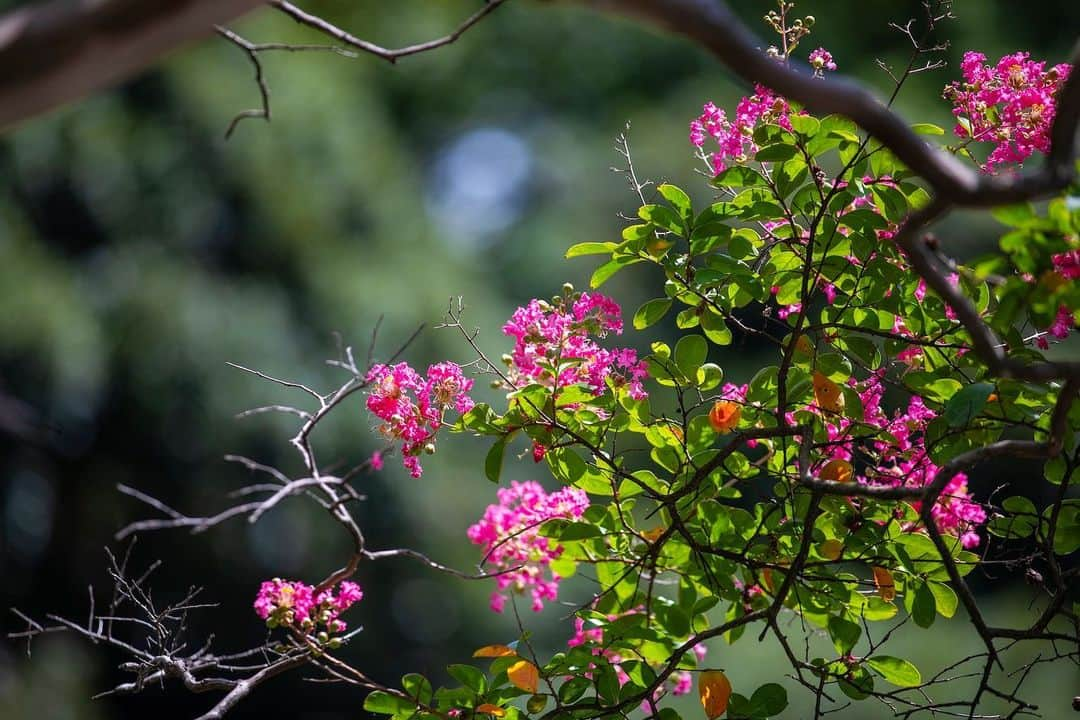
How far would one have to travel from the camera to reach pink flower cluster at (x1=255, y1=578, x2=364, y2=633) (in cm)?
130

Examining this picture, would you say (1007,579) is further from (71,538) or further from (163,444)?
(71,538)

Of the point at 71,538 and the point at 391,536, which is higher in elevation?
the point at 391,536

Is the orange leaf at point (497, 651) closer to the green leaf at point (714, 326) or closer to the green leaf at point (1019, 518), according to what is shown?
the green leaf at point (714, 326)

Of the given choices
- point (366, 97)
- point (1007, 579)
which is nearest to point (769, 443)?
point (1007, 579)

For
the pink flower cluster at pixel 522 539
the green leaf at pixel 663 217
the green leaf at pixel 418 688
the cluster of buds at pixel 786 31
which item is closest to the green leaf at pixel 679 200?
the green leaf at pixel 663 217

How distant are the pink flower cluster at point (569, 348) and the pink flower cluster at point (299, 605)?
361 millimetres

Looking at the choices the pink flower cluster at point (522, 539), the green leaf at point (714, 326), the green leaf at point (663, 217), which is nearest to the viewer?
the green leaf at point (663, 217)

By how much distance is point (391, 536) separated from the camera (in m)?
5.55

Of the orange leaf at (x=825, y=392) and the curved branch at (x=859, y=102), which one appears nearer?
the curved branch at (x=859, y=102)

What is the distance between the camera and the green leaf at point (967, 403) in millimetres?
1138

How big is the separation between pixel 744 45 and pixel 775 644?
19.8 feet

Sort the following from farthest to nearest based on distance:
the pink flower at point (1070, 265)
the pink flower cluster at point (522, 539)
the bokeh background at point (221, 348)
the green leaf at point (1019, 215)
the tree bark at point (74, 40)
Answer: the bokeh background at point (221, 348) < the pink flower cluster at point (522, 539) < the pink flower at point (1070, 265) < the green leaf at point (1019, 215) < the tree bark at point (74, 40)

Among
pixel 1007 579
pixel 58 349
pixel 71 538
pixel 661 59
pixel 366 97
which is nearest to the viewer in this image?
pixel 58 349

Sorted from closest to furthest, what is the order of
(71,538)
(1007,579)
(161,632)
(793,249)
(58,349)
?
(161,632) < (793,249) < (58,349) < (71,538) < (1007,579)
